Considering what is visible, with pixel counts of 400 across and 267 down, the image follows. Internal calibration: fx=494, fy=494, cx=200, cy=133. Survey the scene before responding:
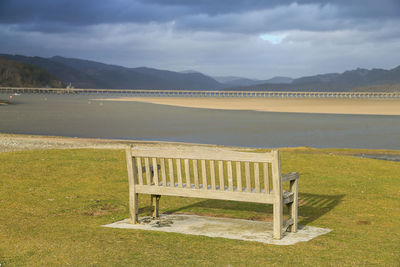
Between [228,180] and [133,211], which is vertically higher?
[228,180]

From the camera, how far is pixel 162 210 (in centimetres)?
913

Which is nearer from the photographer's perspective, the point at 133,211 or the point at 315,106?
the point at 133,211

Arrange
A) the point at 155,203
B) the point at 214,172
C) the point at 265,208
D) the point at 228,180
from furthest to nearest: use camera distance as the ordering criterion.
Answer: the point at 265,208
the point at 155,203
the point at 228,180
the point at 214,172

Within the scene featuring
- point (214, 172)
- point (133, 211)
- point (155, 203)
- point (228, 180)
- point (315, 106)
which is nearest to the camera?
point (214, 172)

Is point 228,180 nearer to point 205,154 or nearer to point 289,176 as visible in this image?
point 205,154

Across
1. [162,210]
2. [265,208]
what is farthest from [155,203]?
[265,208]

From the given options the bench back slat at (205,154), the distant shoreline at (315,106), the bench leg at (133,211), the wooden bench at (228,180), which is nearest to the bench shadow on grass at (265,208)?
the wooden bench at (228,180)

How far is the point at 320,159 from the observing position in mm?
15688

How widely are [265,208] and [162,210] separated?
1.96 metres

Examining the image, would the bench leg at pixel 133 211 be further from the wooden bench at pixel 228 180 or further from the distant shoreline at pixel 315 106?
the distant shoreline at pixel 315 106

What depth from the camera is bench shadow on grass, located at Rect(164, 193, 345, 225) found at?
867 cm

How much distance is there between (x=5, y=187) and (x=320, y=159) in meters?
9.47

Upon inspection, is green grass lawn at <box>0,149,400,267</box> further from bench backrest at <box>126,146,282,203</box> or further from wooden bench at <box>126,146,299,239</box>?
bench backrest at <box>126,146,282,203</box>

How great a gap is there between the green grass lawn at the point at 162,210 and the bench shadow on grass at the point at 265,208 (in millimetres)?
19
